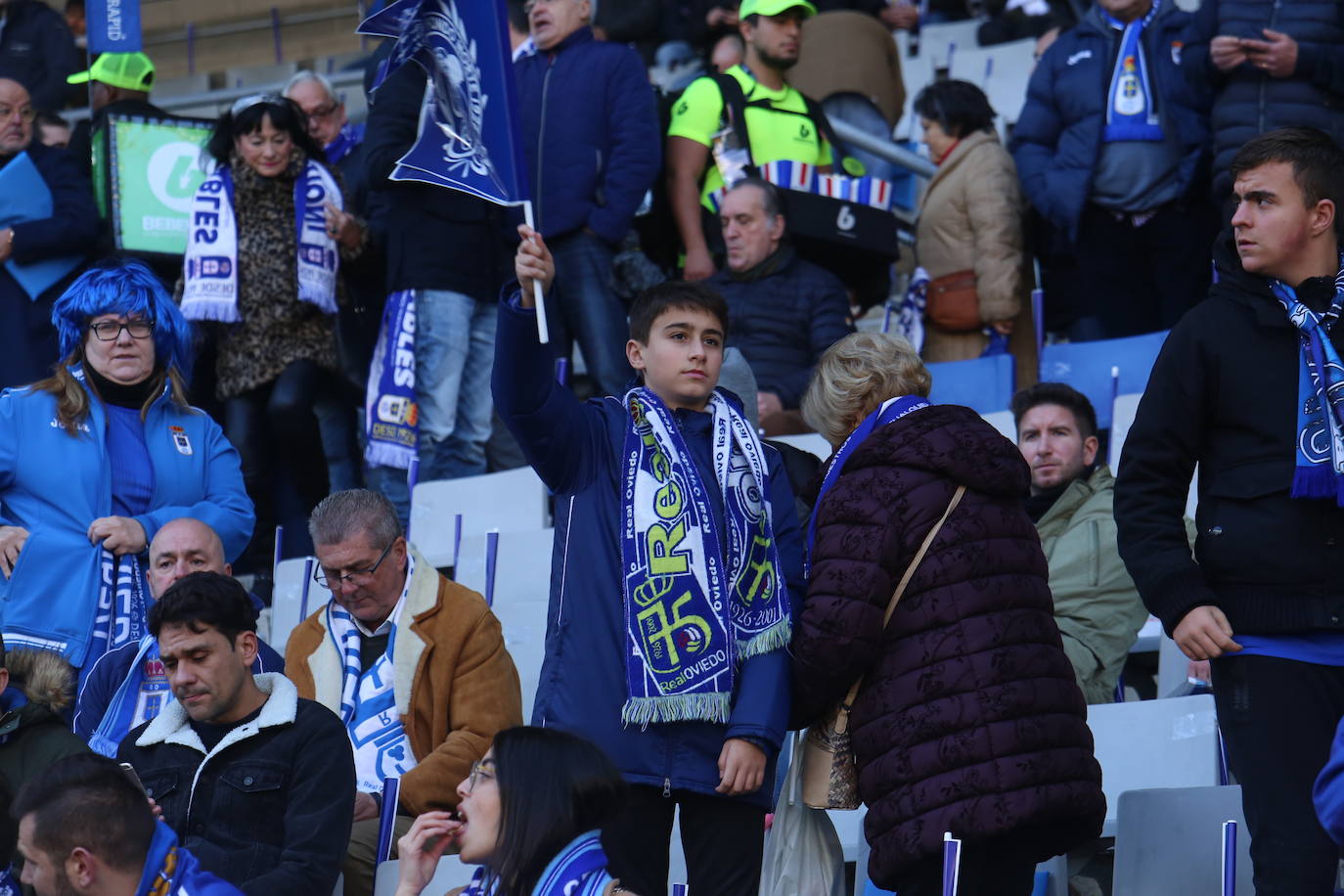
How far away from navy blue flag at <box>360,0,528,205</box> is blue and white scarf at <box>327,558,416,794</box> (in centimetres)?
113

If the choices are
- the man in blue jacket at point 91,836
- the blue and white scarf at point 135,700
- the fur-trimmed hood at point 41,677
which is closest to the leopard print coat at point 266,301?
the fur-trimmed hood at point 41,677

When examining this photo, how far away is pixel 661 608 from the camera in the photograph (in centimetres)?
371

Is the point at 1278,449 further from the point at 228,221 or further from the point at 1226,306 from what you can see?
the point at 228,221

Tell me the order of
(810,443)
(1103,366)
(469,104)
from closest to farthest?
(469,104), (810,443), (1103,366)

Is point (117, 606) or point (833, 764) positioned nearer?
point (833, 764)

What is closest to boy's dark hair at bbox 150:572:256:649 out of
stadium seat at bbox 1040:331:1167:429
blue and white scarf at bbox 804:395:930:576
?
blue and white scarf at bbox 804:395:930:576

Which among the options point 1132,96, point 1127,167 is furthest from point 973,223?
point 1132,96

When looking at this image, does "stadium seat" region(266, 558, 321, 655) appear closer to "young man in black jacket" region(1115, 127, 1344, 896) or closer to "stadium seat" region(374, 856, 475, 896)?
"stadium seat" region(374, 856, 475, 896)

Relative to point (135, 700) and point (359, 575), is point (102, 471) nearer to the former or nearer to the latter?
point (135, 700)

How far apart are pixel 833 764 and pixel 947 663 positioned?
0.32 meters

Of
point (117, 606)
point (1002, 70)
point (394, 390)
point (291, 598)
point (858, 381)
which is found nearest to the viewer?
point (858, 381)

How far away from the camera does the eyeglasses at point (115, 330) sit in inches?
206

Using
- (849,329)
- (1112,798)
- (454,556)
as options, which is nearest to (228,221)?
(454,556)

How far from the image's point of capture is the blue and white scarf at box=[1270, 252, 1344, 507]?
137 inches
